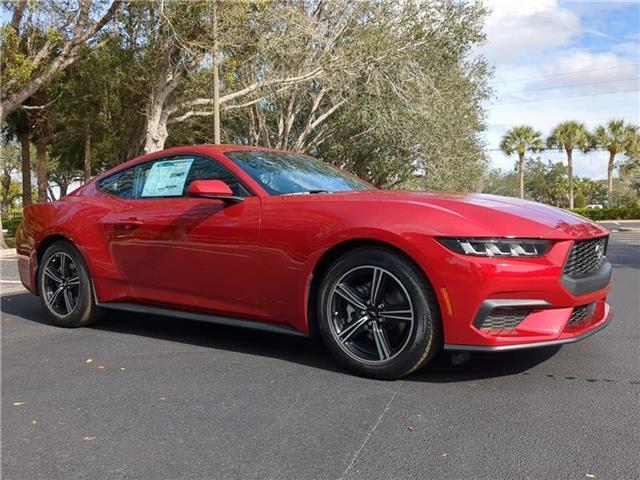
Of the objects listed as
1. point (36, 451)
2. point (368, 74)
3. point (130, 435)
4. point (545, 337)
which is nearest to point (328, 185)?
point (545, 337)

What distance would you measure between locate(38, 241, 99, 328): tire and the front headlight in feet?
10.3

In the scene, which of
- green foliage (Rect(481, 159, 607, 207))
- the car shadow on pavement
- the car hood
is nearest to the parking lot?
the car shadow on pavement

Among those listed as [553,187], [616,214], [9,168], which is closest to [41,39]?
[616,214]

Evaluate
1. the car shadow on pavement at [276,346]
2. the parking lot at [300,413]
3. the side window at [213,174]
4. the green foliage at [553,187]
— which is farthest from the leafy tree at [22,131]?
the green foliage at [553,187]

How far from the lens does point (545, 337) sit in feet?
11.0

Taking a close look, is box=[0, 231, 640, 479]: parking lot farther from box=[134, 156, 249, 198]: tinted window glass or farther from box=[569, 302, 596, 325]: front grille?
box=[134, 156, 249, 198]: tinted window glass

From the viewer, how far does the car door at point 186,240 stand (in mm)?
4086

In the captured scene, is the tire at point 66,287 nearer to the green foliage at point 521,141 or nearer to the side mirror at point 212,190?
the side mirror at point 212,190

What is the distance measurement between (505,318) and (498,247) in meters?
0.39

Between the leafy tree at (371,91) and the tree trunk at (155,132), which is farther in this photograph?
the leafy tree at (371,91)

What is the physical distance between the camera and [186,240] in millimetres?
4348

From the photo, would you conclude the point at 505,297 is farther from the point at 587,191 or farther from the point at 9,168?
the point at 587,191

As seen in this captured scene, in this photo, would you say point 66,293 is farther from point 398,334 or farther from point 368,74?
point 368,74

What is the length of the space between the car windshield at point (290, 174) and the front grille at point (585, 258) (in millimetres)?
1721
